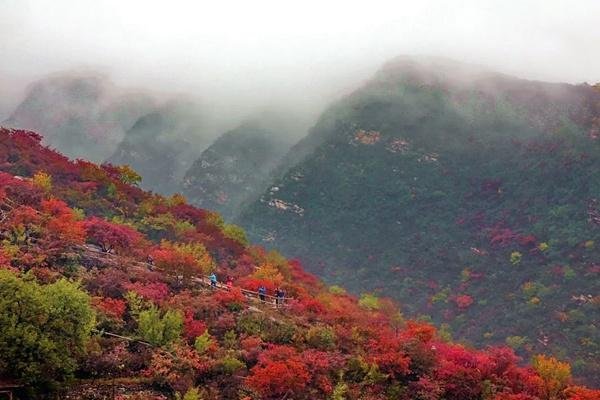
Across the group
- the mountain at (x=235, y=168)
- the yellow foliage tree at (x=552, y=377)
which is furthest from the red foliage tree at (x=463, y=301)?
the mountain at (x=235, y=168)

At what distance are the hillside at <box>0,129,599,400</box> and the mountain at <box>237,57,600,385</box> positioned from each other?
50.6m

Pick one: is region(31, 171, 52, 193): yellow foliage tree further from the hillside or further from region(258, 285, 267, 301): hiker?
region(258, 285, 267, 301): hiker

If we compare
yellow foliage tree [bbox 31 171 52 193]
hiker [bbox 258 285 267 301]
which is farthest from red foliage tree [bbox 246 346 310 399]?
yellow foliage tree [bbox 31 171 52 193]

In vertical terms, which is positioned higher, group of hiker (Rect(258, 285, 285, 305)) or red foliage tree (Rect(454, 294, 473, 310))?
group of hiker (Rect(258, 285, 285, 305))

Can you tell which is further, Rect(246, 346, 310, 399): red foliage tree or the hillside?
Rect(246, 346, 310, 399): red foliage tree

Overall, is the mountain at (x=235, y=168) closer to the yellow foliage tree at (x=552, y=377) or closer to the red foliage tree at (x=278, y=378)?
the yellow foliage tree at (x=552, y=377)

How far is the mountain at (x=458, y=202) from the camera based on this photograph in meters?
95.3

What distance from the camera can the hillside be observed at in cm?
2383

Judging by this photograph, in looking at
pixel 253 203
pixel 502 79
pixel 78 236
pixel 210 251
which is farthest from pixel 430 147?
pixel 78 236

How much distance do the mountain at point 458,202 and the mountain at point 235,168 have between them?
37.4ft

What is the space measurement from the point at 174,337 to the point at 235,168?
127586 mm

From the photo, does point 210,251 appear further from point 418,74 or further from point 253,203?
point 418,74

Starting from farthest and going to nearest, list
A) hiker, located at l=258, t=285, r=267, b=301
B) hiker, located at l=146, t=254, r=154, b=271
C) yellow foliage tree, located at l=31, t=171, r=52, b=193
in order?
yellow foliage tree, located at l=31, t=171, r=52, b=193 → hiker, located at l=258, t=285, r=267, b=301 → hiker, located at l=146, t=254, r=154, b=271

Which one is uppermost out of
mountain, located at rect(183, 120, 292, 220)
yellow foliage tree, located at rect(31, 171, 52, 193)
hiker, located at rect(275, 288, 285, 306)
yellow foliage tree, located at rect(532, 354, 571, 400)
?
mountain, located at rect(183, 120, 292, 220)
